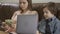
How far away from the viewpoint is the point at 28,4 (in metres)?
2.47

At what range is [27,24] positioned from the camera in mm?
1281

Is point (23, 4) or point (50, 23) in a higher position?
point (23, 4)

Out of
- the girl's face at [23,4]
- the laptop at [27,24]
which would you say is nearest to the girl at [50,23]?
the laptop at [27,24]

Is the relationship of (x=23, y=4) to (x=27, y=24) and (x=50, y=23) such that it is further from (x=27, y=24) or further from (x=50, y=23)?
(x=27, y=24)

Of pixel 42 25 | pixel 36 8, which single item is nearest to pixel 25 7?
pixel 36 8

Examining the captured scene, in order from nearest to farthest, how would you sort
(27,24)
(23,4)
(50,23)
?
(27,24)
(50,23)
(23,4)

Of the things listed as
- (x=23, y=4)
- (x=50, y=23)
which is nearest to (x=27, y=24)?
(x=50, y=23)

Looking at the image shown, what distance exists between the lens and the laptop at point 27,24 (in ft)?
4.20

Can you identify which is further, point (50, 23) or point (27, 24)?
point (50, 23)

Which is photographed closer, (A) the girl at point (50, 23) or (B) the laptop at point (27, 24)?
(B) the laptop at point (27, 24)

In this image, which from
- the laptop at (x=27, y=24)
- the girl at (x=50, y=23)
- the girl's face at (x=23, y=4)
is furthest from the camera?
the girl's face at (x=23, y=4)

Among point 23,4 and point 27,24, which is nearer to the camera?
point 27,24

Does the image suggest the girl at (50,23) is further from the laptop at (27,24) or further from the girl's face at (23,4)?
the girl's face at (23,4)

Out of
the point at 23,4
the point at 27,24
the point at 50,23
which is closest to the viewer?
the point at 27,24
